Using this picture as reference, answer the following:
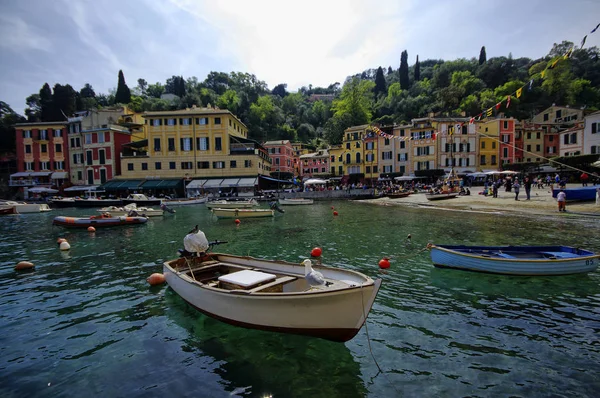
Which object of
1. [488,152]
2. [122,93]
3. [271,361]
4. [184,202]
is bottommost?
[271,361]

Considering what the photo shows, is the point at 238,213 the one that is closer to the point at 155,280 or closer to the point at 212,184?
the point at 155,280

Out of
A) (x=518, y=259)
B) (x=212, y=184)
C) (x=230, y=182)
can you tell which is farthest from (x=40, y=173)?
(x=518, y=259)

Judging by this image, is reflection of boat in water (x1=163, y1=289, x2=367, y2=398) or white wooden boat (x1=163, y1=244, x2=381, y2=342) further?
white wooden boat (x1=163, y1=244, x2=381, y2=342)

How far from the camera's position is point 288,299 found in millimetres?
5969

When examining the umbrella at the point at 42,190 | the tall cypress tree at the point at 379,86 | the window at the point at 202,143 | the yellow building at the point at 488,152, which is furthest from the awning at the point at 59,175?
the tall cypress tree at the point at 379,86

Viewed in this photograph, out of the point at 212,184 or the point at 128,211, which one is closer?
the point at 128,211

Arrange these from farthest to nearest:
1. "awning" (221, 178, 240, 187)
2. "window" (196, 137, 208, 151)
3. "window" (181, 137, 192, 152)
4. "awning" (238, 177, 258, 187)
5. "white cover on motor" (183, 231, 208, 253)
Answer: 1. "window" (181, 137, 192, 152)
2. "window" (196, 137, 208, 151)
3. "awning" (221, 178, 240, 187)
4. "awning" (238, 177, 258, 187)
5. "white cover on motor" (183, 231, 208, 253)

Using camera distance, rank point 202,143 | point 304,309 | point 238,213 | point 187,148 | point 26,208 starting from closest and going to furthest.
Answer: point 304,309
point 238,213
point 26,208
point 202,143
point 187,148

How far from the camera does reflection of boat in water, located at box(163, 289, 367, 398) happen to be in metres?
5.29

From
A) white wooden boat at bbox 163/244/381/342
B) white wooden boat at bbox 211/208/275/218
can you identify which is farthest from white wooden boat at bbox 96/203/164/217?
white wooden boat at bbox 163/244/381/342

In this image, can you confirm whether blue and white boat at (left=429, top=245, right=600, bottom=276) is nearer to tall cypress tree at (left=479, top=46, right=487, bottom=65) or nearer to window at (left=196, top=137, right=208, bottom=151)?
window at (left=196, top=137, right=208, bottom=151)

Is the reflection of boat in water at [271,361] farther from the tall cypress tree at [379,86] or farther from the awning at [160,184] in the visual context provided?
the tall cypress tree at [379,86]

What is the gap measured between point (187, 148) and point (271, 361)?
192ft

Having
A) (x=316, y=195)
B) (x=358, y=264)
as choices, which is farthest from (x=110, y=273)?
(x=316, y=195)
